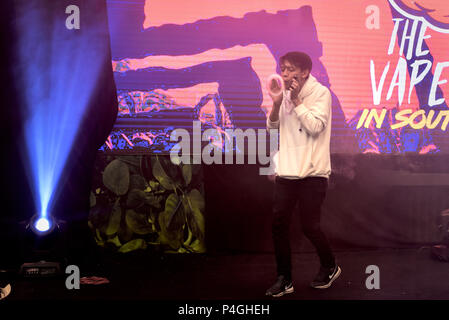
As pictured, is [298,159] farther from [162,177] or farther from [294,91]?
[162,177]

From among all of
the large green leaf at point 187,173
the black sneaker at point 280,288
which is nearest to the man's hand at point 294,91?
the black sneaker at point 280,288

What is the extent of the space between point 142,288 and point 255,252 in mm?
1321

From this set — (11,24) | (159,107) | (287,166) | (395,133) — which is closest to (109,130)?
(159,107)

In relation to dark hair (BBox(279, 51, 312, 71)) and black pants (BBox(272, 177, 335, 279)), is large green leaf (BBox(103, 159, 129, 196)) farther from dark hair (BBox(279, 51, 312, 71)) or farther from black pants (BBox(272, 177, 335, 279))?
dark hair (BBox(279, 51, 312, 71))

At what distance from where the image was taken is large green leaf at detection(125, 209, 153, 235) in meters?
4.19

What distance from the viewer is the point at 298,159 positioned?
3.00m

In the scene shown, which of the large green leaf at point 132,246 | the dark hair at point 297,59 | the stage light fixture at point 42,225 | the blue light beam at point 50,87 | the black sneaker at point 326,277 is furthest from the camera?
the large green leaf at point 132,246

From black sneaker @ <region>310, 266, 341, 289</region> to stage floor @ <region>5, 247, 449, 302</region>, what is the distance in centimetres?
5

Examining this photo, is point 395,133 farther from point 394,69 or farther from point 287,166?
point 287,166

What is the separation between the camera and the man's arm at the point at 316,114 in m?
2.94

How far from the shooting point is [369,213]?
4.41 m

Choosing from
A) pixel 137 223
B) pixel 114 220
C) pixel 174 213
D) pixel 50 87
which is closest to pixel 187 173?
pixel 174 213

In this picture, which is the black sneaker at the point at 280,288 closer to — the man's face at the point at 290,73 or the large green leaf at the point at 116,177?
A: the man's face at the point at 290,73

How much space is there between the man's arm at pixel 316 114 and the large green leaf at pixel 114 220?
2.00 m
